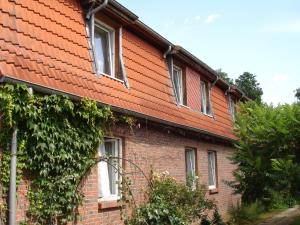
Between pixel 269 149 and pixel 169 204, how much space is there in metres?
3.42

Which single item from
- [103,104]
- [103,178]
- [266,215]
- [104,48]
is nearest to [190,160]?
[266,215]

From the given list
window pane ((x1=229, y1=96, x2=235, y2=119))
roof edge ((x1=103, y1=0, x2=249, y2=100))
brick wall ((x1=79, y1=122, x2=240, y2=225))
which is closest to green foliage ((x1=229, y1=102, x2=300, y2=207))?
brick wall ((x1=79, y1=122, x2=240, y2=225))

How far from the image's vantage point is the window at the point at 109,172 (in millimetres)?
9781

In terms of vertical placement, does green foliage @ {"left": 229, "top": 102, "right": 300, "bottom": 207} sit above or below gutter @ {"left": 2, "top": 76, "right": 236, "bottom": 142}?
below

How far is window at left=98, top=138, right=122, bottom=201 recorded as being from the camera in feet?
32.1

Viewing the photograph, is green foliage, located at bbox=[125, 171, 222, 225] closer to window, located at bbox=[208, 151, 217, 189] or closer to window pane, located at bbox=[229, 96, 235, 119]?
window, located at bbox=[208, 151, 217, 189]

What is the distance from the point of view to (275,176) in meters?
11.4

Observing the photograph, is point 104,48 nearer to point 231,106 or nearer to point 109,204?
point 109,204

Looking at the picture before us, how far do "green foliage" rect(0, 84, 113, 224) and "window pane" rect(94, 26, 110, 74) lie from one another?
2321 millimetres

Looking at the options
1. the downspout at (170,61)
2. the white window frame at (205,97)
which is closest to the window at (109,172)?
the downspout at (170,61)

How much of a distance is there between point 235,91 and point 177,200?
41.2 feet

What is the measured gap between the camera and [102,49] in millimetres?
11070

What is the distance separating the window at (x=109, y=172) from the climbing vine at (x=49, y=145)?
1137 millimetres

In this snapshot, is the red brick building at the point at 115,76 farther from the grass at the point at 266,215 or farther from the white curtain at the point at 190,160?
the grass at the point at 266,215
